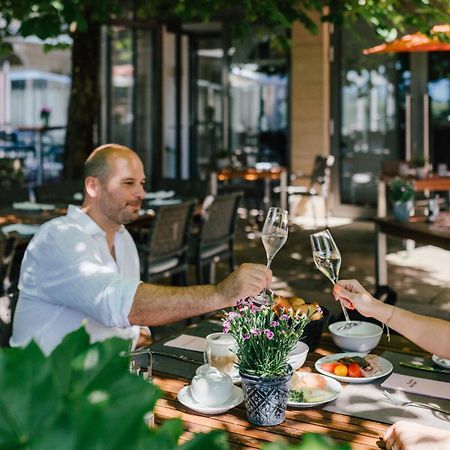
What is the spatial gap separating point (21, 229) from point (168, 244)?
41.9 inches

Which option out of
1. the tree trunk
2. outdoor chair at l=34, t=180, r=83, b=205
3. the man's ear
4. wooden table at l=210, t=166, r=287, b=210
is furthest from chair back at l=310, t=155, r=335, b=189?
the man's ear

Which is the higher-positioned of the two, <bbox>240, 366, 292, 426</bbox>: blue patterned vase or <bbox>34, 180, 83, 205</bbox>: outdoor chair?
<bbox>34, 180, 83, 205</bbox>: outdoor chair

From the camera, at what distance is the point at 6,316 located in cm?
253

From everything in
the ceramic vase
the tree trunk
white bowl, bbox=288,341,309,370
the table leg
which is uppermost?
the tree trunk

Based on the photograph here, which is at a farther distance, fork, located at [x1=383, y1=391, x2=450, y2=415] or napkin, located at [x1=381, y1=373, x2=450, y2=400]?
napkin, located at [x1=381, y1=373, x2=450, y2=400]

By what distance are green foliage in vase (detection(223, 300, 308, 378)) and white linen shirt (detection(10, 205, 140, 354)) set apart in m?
0.64

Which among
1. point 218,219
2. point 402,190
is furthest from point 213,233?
point 402,190

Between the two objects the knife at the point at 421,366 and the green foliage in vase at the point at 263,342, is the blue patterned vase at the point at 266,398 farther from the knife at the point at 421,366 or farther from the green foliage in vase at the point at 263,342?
the knife at the point at 421,366

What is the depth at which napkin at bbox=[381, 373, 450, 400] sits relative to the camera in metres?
1.94

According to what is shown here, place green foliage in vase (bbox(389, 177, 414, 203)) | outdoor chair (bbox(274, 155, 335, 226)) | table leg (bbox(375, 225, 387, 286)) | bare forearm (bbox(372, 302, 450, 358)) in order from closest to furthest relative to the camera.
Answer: bare forearm (bbox(372, 302, 450, 358)) < green foliage in vase (bbox(389, 177, 414, 203)) < table leg (bbox(375, 225, 387, 286)) < outdoor chair (bbox(274, 155, 335, 226))

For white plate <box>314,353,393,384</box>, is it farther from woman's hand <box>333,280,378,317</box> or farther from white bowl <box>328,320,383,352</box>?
woman's hand <box>333,280,378,317</box>

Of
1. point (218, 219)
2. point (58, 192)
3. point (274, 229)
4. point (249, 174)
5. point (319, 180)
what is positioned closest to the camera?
point (274, 229)

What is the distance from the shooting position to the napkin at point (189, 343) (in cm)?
236

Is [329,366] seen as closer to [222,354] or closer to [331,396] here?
[331,396]
